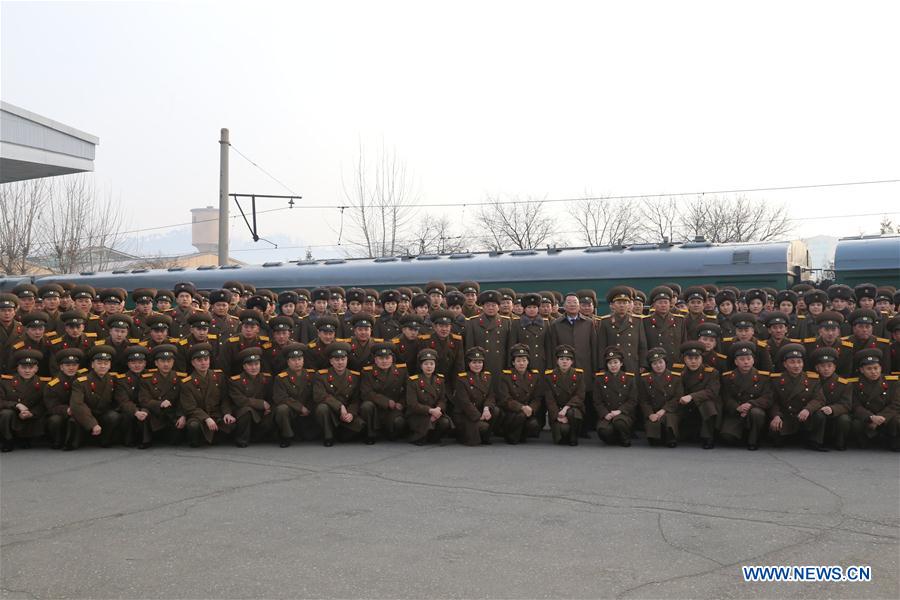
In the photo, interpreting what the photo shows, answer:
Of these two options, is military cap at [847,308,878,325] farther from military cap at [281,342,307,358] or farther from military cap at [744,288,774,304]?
military cap at [281,342,307,358]

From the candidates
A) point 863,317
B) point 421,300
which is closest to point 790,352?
point 863,317

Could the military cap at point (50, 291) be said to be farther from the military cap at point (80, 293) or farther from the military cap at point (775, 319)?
the military cap at point (775, 319)

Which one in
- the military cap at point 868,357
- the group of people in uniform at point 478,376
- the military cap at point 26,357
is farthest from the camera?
the military cap at point 26,357

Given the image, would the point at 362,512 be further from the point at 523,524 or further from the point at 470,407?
the point at 470,407

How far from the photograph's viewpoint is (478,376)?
9172 millimetres

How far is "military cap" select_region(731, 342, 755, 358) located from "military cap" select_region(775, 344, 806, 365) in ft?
0.87

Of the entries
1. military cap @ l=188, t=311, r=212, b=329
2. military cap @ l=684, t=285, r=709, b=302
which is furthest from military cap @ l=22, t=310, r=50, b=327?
military cap @ l=684, t=285, r=709, b=302

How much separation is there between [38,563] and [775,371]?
23.0ft

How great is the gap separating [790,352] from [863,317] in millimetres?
1047

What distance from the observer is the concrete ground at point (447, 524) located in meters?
4.43

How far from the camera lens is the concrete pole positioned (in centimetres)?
2225

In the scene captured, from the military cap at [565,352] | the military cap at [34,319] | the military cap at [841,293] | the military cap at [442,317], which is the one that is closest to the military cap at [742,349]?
the military cap at [565,352]

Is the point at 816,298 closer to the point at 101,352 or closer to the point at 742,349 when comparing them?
the point at 742,349

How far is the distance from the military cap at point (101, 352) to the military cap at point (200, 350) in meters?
0.84
